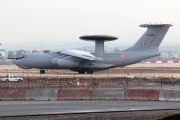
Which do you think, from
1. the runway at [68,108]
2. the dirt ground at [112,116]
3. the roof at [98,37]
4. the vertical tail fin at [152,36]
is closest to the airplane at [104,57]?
the vertical tail fin at [152,36]

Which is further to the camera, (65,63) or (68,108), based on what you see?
(65,63)

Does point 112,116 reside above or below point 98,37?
below

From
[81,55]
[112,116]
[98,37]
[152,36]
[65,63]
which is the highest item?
[98,37]

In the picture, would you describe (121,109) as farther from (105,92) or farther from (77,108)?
(105,92)

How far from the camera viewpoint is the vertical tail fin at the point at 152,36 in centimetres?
6319

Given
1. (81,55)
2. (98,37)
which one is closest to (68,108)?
(81,55)

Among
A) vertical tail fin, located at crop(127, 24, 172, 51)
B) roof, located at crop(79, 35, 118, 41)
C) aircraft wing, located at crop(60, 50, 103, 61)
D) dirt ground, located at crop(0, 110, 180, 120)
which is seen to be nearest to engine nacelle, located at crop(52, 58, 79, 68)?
aircraft wing, located at crop(60, 50, 103, 61)

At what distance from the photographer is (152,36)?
63531 mm

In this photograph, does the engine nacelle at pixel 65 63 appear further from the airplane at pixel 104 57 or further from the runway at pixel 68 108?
the runway at pixel 68 108

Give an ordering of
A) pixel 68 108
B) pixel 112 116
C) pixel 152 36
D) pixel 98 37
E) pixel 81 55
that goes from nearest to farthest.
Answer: pixel 112 116 < pixel 68 108 < pixel 81 55 < pixel 152 36 < pixel 98 37

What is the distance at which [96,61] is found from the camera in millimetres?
62344

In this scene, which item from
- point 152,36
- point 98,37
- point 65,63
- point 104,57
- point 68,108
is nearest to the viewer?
point 68,108

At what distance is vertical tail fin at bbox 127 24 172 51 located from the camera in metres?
63.2

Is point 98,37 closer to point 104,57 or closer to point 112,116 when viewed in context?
point 104,57
